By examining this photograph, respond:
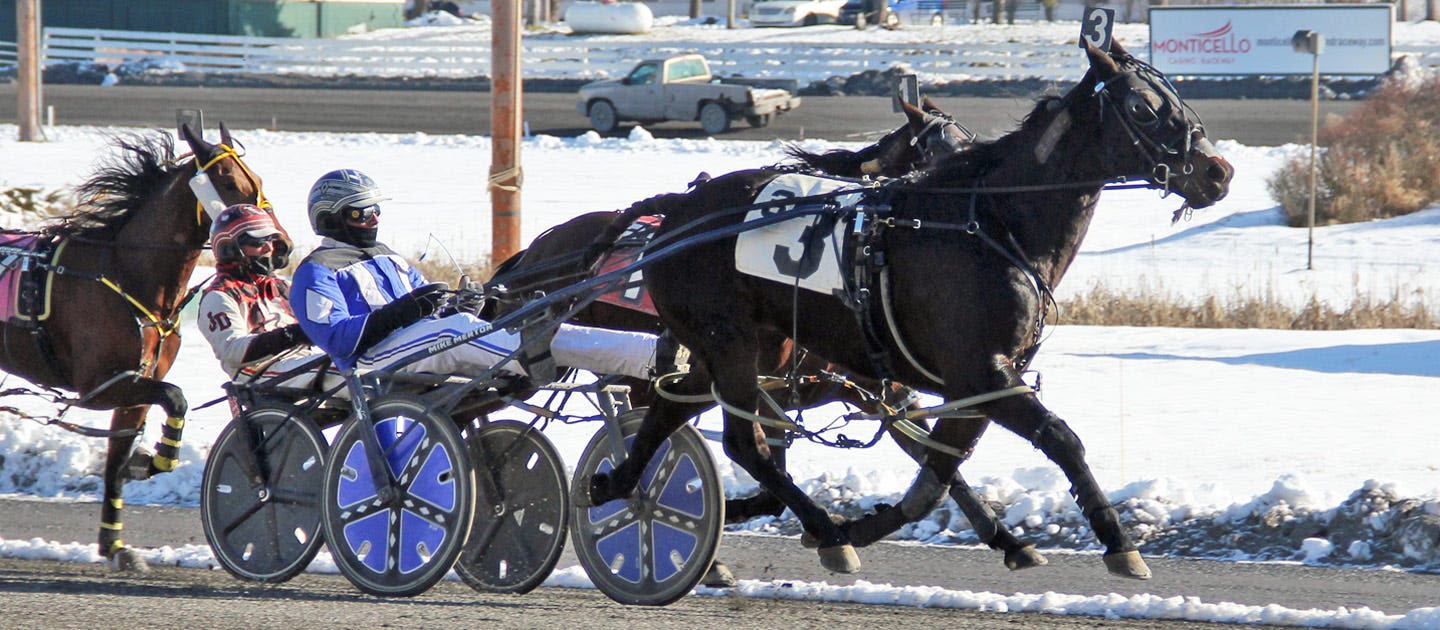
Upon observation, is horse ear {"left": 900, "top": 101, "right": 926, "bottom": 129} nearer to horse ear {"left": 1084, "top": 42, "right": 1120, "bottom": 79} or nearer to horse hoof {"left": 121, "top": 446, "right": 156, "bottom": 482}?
horse ear {"left": 1084, "top": 42, "right": 1120, "bottom": 79}

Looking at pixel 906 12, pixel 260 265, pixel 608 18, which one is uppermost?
pixel 906 12

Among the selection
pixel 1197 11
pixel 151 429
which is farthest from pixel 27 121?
pixel 1197 11

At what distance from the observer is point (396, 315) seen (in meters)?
5.95

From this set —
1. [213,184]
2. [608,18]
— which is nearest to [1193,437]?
[213,184]

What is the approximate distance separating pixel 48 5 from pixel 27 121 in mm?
24335

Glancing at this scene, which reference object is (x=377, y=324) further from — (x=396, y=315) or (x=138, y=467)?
(x=138, y=467)

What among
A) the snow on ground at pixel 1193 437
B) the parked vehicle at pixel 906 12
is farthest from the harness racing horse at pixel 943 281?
the parked vehicle at pixel 906 12

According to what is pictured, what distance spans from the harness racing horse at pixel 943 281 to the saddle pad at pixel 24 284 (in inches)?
98.9

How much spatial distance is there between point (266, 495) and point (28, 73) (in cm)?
2104

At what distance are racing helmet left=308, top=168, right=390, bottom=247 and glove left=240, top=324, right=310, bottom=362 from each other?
457 mm

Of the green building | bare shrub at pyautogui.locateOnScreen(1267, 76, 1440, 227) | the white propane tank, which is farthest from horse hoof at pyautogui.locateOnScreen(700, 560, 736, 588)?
the green building

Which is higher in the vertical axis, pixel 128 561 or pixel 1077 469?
pixel 1077 469

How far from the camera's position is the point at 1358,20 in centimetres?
2934

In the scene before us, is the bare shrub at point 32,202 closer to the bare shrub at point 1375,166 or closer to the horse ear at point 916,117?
the horse ear at point 916,117
